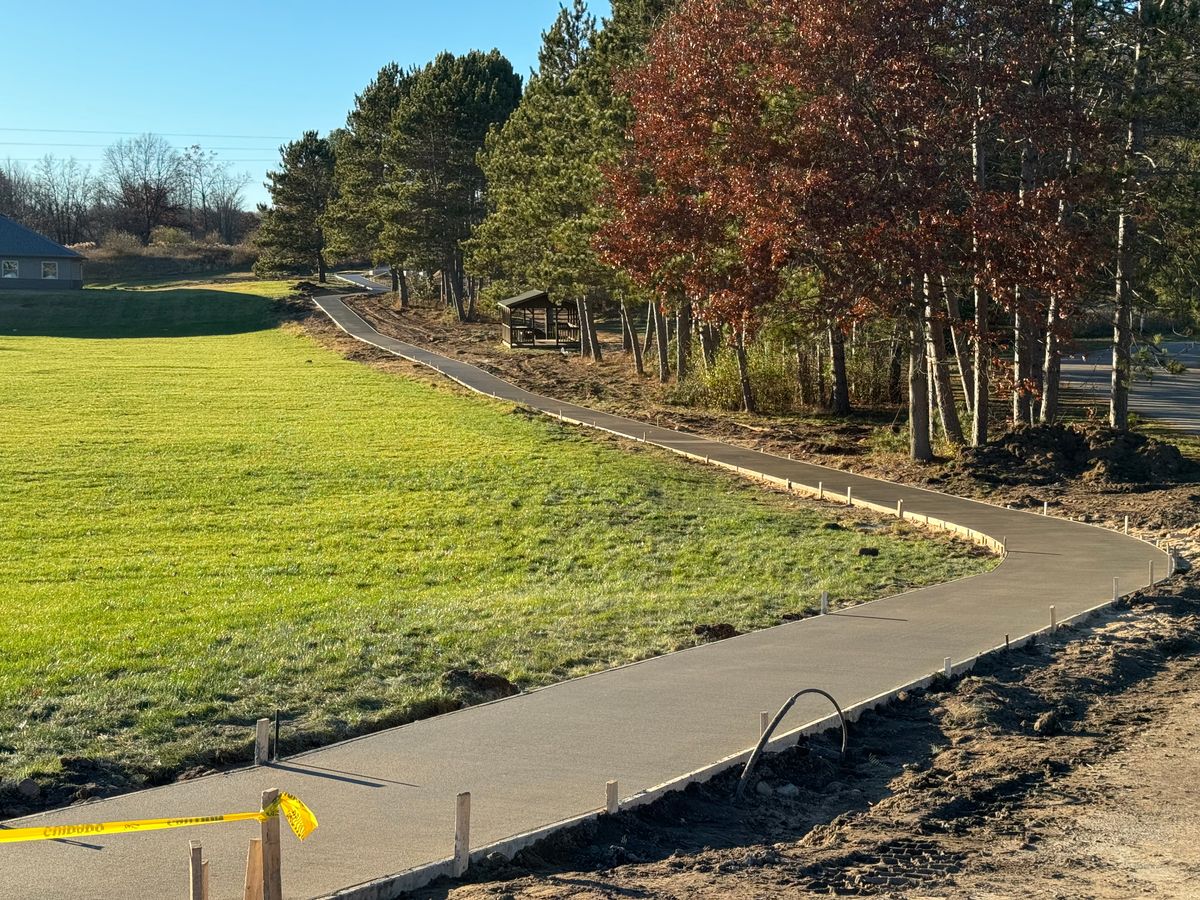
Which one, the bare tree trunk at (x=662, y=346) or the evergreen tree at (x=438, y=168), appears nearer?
the bare tree trunk at (x=662, y=346)

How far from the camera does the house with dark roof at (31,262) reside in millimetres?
83000

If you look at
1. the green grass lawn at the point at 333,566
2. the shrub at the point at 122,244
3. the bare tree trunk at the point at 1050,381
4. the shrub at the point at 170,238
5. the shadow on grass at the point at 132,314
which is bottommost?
the green grass lawn at the point at 333,566

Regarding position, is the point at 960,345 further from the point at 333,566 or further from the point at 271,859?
the point at 271,859

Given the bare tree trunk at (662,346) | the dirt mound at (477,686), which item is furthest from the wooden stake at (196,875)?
the bare tree trunk at (662,346)

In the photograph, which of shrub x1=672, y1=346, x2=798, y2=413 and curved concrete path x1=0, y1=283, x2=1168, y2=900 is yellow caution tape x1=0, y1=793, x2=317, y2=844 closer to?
curved concrete path x1=0, y1=283, x2=1168, y2=900

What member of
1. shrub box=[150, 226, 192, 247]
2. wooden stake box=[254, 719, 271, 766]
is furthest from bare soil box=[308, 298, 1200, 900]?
shrub box=[150, 226, 192, 247]

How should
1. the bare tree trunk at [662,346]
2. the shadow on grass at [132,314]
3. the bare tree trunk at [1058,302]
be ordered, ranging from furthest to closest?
the shadow on grass at [132,314] → the bare tree trunk at [662,346] → the bare tree trunk at [1058,302]

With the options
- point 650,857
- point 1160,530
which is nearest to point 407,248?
point 1160,530

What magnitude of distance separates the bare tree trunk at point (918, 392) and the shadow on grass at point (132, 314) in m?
50.1

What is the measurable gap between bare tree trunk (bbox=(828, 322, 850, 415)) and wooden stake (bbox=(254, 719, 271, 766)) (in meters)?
27.8

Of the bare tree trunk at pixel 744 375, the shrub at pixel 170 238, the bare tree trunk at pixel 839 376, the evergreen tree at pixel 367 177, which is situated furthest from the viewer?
the shrub at pixel 170 238

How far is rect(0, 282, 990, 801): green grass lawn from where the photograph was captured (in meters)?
10.2

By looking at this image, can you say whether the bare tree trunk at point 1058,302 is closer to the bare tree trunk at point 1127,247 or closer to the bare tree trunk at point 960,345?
the bare tree trunk at point 1127,247

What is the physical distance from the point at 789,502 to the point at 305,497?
875 centimetres
